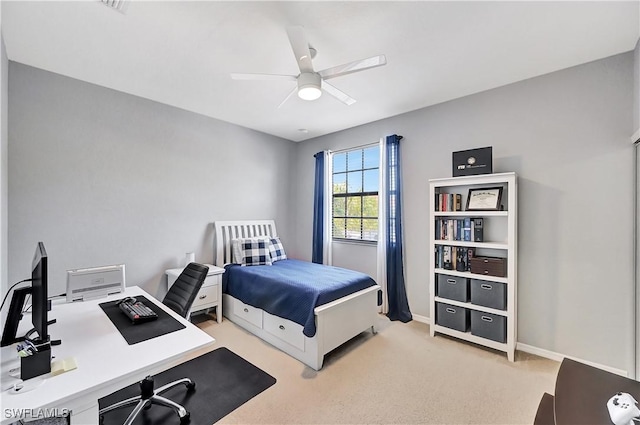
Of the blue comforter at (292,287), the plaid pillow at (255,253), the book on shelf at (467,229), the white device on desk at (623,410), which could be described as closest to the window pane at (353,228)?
the blue comforter at (292,287)

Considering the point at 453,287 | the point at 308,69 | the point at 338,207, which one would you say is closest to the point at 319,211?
the point at 338,207

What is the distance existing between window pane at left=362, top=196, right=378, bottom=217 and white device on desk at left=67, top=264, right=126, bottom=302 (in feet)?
9.95

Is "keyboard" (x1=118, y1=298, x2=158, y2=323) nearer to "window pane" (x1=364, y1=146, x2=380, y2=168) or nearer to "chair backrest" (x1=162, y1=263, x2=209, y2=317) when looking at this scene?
"chair backrest" (x1=162, y1=263, x2=209, y2=317)

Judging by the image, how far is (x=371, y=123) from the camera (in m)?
3.91

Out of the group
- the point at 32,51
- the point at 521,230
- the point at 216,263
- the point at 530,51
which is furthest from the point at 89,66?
the point at 521,230

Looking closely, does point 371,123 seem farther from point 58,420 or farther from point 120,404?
point 58,420

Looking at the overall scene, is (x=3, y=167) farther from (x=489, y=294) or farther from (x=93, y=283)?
(x=489, y=294)

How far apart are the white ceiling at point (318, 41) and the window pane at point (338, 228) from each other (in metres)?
2.04

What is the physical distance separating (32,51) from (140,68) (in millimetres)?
765

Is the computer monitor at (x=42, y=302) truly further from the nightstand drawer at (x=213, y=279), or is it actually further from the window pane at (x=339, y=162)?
the window pane at (x=339, y=162)

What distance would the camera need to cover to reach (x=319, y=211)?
442 centimetres

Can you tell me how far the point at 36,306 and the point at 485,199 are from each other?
3.39 m

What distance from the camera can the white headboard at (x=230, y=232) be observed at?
371 cm

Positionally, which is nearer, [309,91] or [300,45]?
[300,45]
